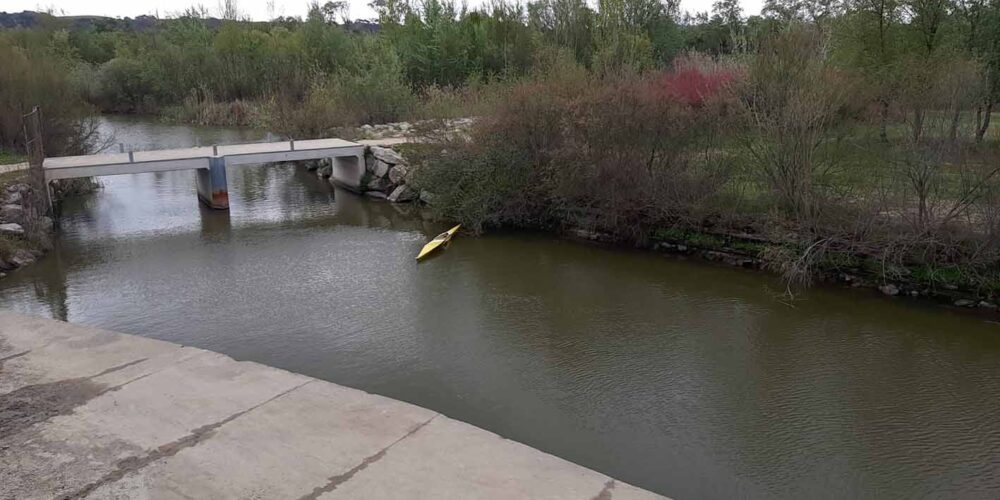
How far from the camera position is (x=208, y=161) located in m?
21.5

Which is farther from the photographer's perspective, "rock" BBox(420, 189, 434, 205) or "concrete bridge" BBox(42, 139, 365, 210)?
"rock" BBox(420, 189, 434, 205)

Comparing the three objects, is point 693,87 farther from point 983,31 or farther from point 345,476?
point 345,476

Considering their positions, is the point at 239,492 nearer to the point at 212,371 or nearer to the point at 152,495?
the point at 152,495

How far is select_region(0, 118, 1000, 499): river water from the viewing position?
842 centimetres

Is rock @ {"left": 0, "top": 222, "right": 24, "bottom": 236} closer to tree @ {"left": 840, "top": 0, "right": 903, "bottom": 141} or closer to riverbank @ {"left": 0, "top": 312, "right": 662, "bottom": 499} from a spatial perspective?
riverbank @ {"left": 0, "top": 312, "right": 662, "bottom": 499}

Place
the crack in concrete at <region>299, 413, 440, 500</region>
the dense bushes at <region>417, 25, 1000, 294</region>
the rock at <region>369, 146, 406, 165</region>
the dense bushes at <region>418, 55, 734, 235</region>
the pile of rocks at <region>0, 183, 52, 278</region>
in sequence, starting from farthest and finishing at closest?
the rock at <region>369, 146, 406, 165</region> → the dense bushes at <region>418, 55, 734, 235</region> → the pile of rocks at <region>0, 183, 52, 278</region> → the dense bushes at <region>417, 25, 1000, 294</region> → the crack in concrete at <region>299, 413, 440, 500</region>

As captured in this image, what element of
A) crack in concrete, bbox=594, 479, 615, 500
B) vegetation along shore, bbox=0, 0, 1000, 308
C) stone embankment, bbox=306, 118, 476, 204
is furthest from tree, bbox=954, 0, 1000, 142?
crack in concrete, bbox=594, 479, 615, 500

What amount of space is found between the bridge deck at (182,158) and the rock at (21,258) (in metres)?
3.64

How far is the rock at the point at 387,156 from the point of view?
23.5m

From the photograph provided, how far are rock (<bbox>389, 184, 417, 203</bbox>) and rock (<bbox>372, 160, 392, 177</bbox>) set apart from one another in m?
1.22

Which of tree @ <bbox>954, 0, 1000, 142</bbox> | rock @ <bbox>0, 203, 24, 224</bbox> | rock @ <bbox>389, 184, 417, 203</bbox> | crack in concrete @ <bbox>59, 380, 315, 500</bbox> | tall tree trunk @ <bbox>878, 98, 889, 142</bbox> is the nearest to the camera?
crack in concrete @ <bbox>59, 380, 315, 500</bbox>

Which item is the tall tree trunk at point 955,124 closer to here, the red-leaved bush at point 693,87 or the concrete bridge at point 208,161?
the red-leaved bush at point 693,87

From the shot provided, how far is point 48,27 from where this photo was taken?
53.7 metres

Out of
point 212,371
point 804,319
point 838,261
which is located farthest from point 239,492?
point 838,261
